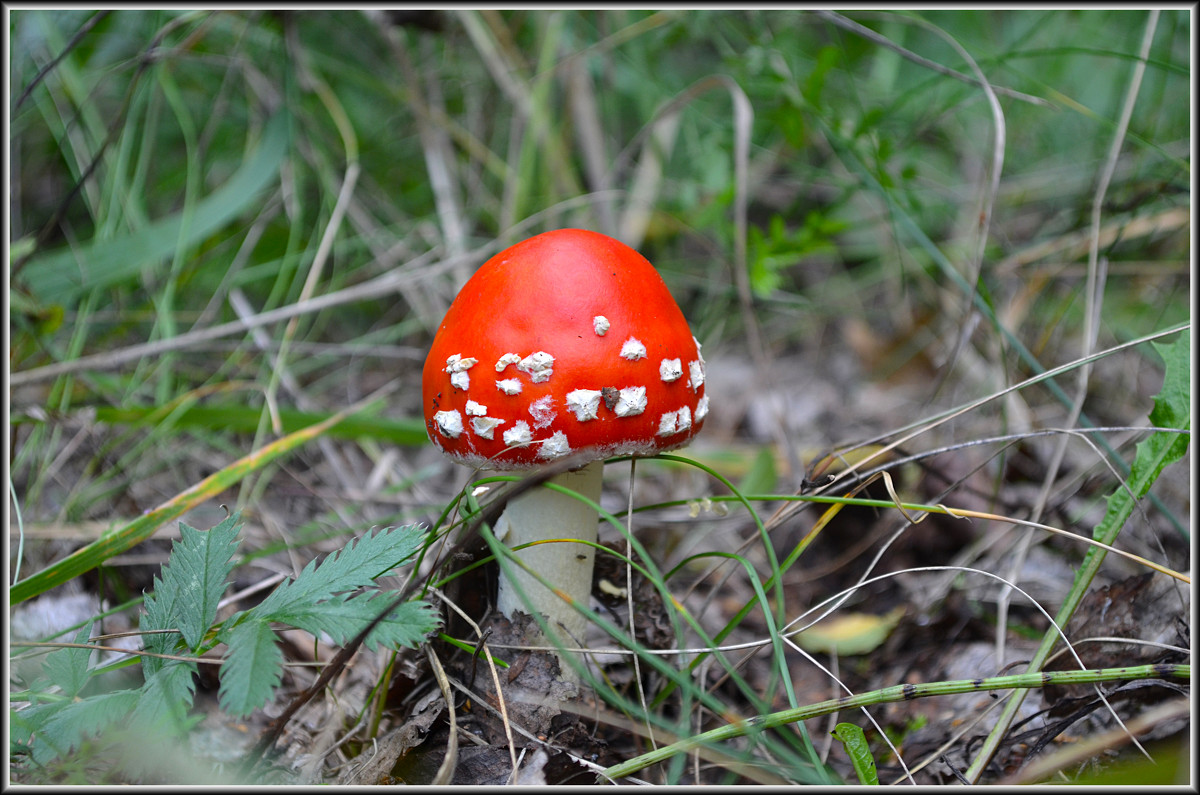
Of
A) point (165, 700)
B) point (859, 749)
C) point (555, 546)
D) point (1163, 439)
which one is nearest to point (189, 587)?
point (165, 700)

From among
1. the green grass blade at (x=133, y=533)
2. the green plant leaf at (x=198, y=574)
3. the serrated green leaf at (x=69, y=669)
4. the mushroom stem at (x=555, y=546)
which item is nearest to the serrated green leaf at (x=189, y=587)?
the green plant leaf at (x=198, y=574)

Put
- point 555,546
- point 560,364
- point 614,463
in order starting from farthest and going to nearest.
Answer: point 614,463 < point 555,546 < point 560,364

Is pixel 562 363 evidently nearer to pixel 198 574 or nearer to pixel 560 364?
pixel 560 364

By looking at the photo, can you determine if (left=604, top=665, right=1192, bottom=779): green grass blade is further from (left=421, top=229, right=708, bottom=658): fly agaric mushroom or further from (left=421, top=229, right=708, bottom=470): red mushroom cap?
(left=421, top=229, right=708, bottom=470): red mushroom cap

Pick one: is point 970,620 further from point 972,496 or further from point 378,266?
point 378,266

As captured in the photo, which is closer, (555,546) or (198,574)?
(198,574)

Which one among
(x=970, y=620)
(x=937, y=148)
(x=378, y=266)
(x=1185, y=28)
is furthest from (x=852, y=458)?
(x=1185, y=28)

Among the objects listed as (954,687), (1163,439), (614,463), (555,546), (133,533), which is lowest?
(614,463)
